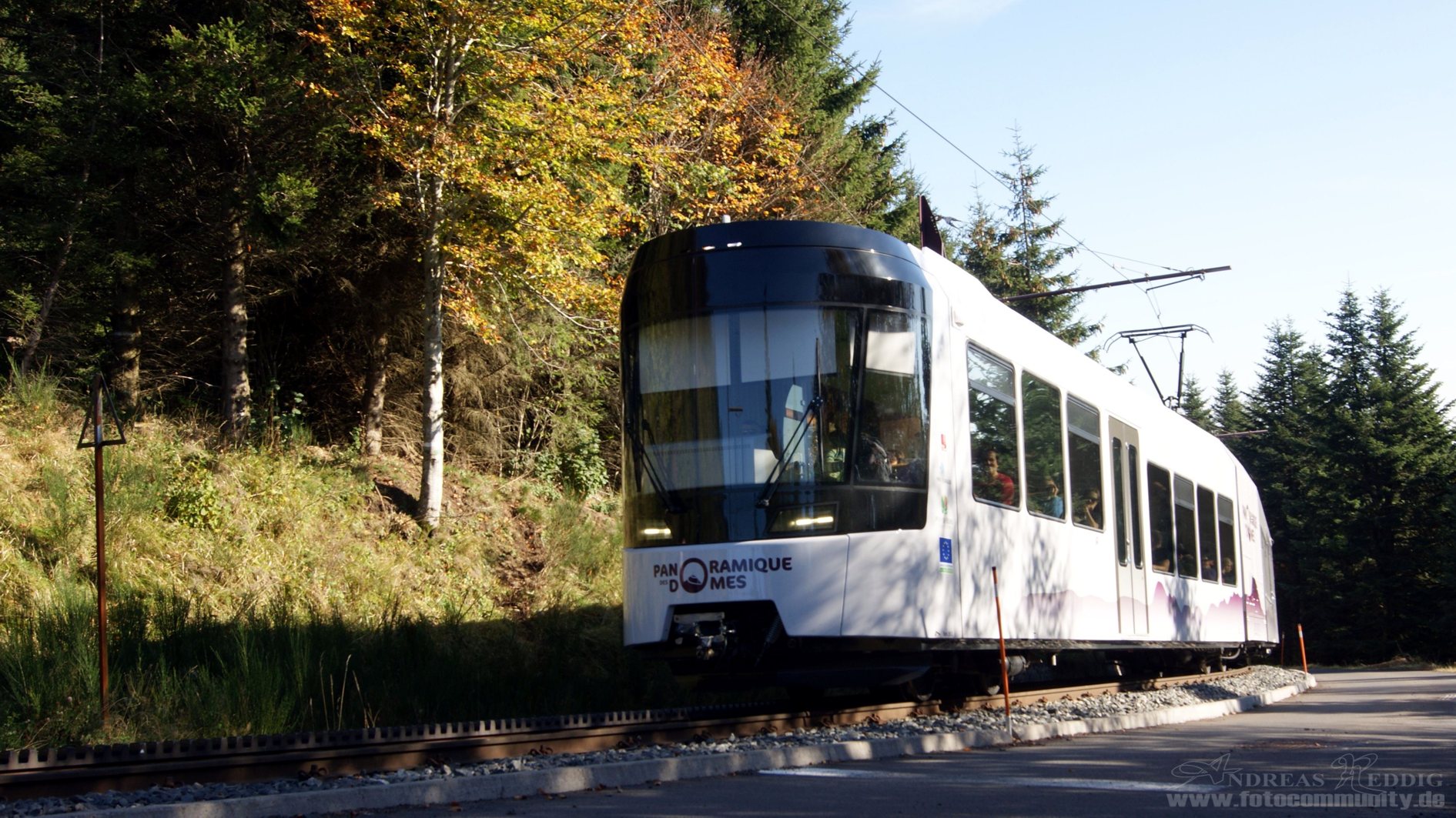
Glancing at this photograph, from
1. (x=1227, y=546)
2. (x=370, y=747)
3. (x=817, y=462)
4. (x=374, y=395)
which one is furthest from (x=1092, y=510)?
(x=374, y=395)

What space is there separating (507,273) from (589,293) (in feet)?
3.46

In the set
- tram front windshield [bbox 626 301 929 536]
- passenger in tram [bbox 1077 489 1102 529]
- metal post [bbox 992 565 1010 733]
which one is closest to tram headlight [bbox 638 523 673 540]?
tram front windshield [bbox 626 301 929 536]

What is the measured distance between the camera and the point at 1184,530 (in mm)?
16844

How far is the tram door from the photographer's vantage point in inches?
548

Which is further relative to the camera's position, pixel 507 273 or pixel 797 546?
pixel 507 273

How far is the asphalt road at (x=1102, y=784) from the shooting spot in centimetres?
620

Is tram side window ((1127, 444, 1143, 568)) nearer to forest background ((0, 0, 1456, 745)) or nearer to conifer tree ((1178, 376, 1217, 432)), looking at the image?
forest background ((0, 0, 1456, 745))

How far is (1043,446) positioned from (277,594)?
8.08 meters

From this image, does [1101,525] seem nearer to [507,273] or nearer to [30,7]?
[507,273]

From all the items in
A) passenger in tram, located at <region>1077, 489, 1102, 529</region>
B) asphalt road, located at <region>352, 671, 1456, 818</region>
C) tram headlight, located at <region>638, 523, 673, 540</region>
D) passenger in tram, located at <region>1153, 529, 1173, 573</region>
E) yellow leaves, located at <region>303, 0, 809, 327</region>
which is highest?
yellow leaves, located at <region>303, 0, 809, 327</region>

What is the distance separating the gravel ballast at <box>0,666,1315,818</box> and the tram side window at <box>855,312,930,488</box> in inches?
73.5

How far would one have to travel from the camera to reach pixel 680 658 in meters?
9.67

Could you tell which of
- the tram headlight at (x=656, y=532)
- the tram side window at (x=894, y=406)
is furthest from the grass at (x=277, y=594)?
the tram side window at (x=894, y=406)

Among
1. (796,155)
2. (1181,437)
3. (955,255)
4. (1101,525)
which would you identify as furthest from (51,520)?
(955,255)
